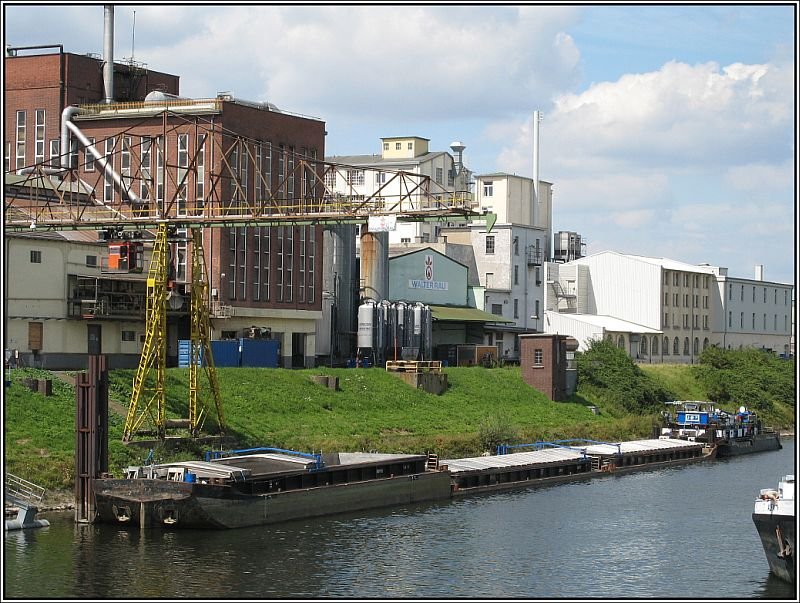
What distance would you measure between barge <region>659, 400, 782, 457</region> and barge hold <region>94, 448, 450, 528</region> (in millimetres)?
31778

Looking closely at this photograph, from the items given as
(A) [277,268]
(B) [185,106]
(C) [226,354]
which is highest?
(B) [185,106]

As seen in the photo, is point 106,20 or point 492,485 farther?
point 106,20

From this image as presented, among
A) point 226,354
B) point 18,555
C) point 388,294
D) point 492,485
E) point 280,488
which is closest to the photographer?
point 18,555

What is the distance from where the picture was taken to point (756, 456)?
Answer: 8506 cm

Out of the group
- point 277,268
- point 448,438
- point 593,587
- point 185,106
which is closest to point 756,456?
point 448,438

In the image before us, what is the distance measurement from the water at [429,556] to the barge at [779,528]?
61 cm

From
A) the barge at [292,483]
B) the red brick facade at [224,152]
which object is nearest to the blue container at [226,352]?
the red brick facade at [224,152]

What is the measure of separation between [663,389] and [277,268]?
3330cm

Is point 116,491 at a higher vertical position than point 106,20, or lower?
lower

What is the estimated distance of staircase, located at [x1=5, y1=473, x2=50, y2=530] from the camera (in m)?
45.1

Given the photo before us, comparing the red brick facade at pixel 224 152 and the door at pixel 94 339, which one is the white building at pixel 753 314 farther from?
the door at pixel 94 339

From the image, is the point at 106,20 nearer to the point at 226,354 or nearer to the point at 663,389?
the point at 226,354

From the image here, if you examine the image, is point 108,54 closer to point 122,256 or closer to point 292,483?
point 122,256

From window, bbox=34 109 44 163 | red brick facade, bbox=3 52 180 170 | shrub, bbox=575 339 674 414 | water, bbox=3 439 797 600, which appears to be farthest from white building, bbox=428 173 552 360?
→ water, bbox=3 439 797 600
